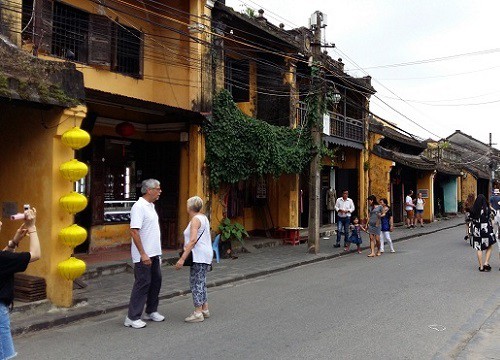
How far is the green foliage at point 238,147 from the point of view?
529 inches

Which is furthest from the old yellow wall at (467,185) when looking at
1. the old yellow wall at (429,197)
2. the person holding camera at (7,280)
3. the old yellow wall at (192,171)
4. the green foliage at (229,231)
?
the person holding camera at (7,280)

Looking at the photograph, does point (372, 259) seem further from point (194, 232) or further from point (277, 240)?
point (194, 232)

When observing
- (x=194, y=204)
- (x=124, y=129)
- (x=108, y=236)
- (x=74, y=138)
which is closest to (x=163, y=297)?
(x=194, y=204)

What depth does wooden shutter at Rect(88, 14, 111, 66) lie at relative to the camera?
11625 mm

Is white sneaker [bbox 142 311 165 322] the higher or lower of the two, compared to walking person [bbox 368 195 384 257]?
lower

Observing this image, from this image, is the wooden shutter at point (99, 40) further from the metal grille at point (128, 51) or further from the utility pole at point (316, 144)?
the utility pole at point (316, 144)

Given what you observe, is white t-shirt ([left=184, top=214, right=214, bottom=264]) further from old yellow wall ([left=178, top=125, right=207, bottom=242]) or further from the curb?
old yellow wall ([left=178, top=125, right=207, bottom=242])

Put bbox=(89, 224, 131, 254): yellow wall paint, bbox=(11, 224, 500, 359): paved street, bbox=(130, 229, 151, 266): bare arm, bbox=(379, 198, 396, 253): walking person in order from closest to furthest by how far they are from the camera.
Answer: bbox=(11, 224, 500, 359): paved street → bbox=(130, 229, 151, 266): bare arm → bbox=(89, 224, 131, 254): yellow wall paint → bbox=(379, 198, 396, 253): walking person

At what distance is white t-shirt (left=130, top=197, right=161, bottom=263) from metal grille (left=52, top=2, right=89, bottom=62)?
18.2 feet

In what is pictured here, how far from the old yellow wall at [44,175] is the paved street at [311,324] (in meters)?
1.07

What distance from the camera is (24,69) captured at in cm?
725

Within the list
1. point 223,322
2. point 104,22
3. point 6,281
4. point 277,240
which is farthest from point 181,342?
point 277,240

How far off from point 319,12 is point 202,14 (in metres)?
3.68

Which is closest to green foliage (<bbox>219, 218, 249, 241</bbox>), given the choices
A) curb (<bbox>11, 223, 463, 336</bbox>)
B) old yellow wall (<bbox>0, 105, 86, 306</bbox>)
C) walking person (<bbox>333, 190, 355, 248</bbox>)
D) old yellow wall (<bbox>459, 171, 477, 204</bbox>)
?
curb (<bbox>11, 223, 463, 336</bbox>)
